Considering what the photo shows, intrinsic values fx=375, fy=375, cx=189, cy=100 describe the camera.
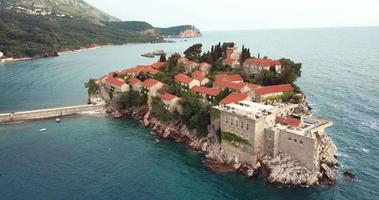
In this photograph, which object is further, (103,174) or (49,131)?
(49,131)

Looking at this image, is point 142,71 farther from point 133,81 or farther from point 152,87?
point 152,87

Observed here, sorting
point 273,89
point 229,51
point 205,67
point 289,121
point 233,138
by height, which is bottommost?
point 233,138

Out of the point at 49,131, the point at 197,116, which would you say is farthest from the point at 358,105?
the point at 49,131

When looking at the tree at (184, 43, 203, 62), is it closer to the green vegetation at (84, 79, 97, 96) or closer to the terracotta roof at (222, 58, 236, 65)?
the terracotta roof at (222, 58, 236, 65)

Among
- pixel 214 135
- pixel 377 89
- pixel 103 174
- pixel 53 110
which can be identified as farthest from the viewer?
pixel 377 89

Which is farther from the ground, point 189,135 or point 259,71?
point 259,71

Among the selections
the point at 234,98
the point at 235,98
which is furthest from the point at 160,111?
the point at 235,98

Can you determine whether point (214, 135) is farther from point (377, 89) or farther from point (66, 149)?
point (377, 89)
